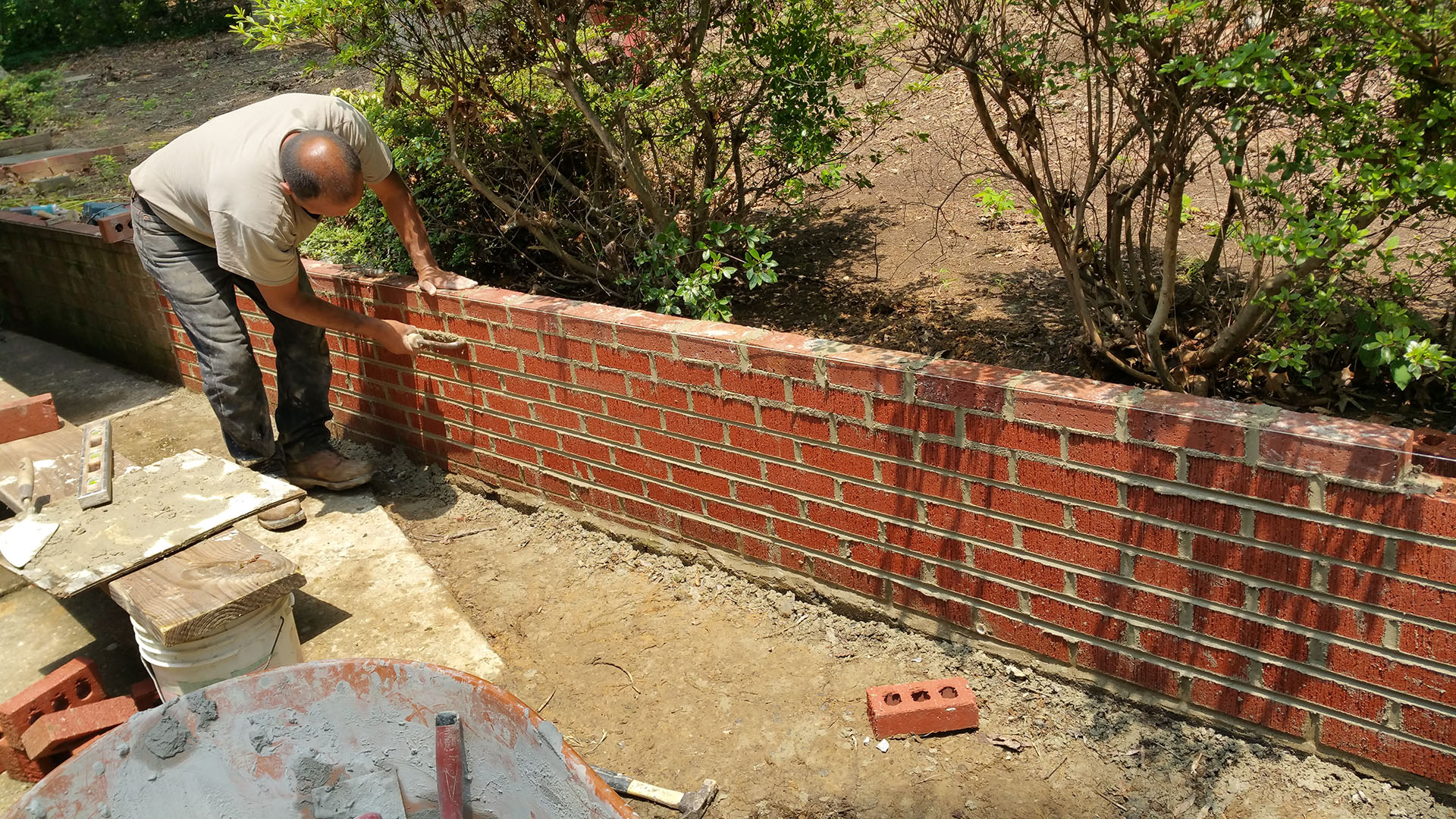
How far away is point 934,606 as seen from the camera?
10.9 feet

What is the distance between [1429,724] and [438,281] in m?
3.69

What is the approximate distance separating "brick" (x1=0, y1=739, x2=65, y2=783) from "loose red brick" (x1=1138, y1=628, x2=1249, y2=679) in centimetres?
312

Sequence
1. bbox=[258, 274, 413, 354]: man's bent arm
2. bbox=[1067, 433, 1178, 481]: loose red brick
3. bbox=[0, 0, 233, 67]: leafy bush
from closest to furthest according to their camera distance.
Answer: bbox=[1067, 433, 1178, 481]: loose red brick, bbox=[258, 274, 413, 354]: man's bent arm, bbox=[0, 0, 233, 67]: leafy bush

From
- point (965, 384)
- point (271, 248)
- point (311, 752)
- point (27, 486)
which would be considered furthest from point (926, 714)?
point (27, 486)

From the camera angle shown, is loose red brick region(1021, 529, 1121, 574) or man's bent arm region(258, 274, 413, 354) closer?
loose red brick region(1021, 529, 1121, 574)

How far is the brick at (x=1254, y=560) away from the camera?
2.54 metres

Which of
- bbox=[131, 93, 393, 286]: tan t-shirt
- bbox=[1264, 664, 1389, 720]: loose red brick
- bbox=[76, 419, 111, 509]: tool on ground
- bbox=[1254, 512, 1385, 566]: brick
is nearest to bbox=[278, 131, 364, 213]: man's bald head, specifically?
bbox=[131, 93, 393, 286]: tan t-shirt

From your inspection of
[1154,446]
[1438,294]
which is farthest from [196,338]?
[1438,294]

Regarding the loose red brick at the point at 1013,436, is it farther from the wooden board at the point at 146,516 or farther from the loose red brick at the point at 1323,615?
the wooden board at the point at 146,516

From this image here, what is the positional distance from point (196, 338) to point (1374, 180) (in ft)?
14.4

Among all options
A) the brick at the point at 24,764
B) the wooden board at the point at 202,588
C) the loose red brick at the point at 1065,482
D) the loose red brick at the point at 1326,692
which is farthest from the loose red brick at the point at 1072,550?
the brick at the point at 24,764

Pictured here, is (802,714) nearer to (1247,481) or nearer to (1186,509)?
(1186,509)

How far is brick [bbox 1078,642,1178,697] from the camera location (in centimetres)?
288

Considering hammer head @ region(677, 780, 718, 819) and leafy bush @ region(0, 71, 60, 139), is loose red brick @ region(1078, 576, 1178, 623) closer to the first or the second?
hammer head @ region(677, 780, 718, 819)
